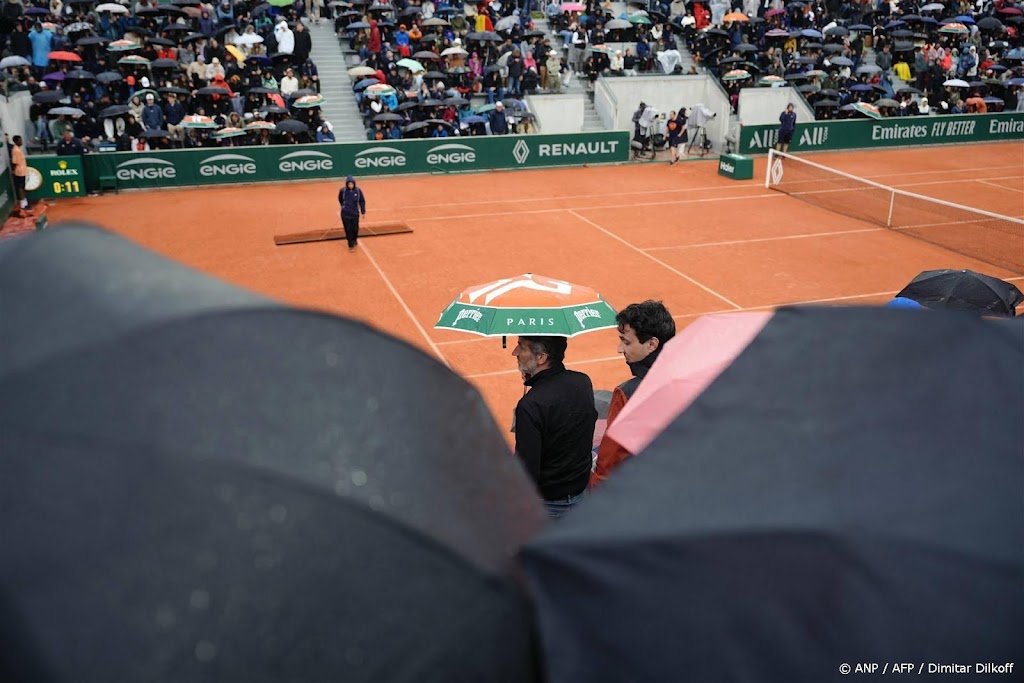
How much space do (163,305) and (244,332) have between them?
0.52ft

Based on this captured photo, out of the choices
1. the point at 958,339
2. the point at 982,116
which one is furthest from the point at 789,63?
the point at 958,339

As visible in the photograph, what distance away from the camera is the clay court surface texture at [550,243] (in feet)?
48.0

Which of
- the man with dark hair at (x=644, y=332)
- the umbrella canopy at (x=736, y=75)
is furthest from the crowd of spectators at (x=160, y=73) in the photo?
the man with dark hair at (x=644, y=332)

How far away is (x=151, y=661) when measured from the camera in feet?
4.46

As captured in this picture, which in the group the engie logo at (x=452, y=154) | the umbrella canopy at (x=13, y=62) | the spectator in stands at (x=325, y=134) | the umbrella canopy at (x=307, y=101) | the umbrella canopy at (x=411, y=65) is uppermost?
the umbrella canopy at (x=13, y=62)

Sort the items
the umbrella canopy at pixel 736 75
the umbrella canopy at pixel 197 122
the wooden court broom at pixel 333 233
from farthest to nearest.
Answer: the umbrella canopy at pixel 736 75
the umbrella canopy at pixel 197 122
the wooden court broom at pixel 333 233

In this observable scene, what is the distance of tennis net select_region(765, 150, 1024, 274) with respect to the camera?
17.8 metres

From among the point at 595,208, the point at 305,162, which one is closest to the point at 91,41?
the point at 305,162

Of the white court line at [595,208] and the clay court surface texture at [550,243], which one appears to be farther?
the white court line at [595,208]

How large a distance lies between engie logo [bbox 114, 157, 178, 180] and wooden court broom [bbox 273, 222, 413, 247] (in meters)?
7.47

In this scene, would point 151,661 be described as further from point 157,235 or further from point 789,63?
point 789,63

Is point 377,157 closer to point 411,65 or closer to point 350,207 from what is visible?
point 411,65

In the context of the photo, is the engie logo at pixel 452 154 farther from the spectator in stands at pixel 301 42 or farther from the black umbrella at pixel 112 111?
the black umbrella at pixel 112 111

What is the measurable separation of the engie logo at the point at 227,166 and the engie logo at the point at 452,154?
5.34 m
